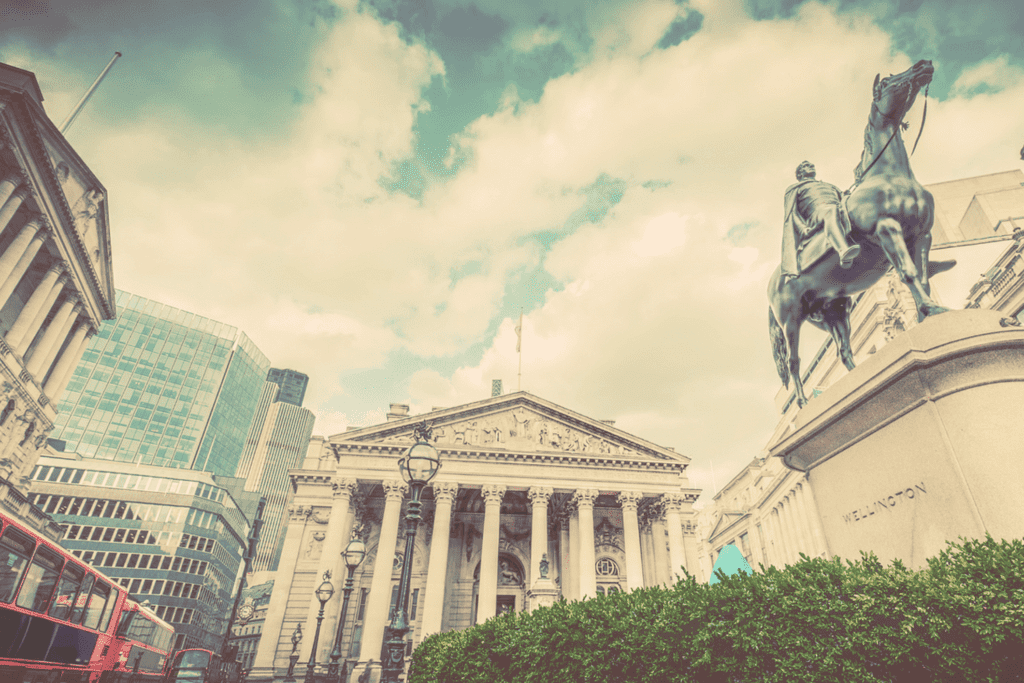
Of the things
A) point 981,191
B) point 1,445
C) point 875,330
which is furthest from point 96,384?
point 981,191

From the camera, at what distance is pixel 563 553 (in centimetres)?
3444

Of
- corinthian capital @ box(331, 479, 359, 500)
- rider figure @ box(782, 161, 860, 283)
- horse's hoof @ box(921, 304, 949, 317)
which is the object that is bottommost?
horse's hoof @ box(921, 304, 949, 317)

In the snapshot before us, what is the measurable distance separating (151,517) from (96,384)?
188ft

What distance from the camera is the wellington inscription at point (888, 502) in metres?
4.49

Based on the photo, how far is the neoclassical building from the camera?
98.7 feet

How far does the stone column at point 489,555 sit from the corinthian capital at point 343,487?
8.10 m

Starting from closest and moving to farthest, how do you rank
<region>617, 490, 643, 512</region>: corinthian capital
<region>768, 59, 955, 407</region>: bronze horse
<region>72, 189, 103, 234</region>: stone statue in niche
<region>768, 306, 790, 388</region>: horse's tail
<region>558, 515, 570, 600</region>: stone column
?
<region>768, 59, 955, 407</region>: bronze horse → <region>768, 306, 790, 388</region>: horse's tail → <region>72, 189, 103, 234</region>: stone statue in niche → <region>617, 490, 643, 512</region>: corinthian capital → <region>558, 515, 570, 600</region>: stone column

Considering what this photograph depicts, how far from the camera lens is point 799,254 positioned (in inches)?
Result: 261

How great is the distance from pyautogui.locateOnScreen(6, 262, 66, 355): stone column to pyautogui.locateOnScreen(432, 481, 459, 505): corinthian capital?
24.3m

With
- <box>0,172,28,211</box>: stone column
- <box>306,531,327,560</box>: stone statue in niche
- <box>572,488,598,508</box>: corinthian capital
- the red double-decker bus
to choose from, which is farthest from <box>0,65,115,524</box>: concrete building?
<box>572,488,598,508</box>: corinthian capital

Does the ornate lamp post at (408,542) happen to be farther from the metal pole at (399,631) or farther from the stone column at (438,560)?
the stone column at (438,560)

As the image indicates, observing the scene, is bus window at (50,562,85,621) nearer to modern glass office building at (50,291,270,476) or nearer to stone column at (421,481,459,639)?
stone column at (421,481,459,639)

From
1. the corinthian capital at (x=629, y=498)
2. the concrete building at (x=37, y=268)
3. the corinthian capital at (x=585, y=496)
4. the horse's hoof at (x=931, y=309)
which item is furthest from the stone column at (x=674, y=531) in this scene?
the concrete building at (x=37, y=268)

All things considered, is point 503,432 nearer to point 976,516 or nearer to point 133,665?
point 133,665
